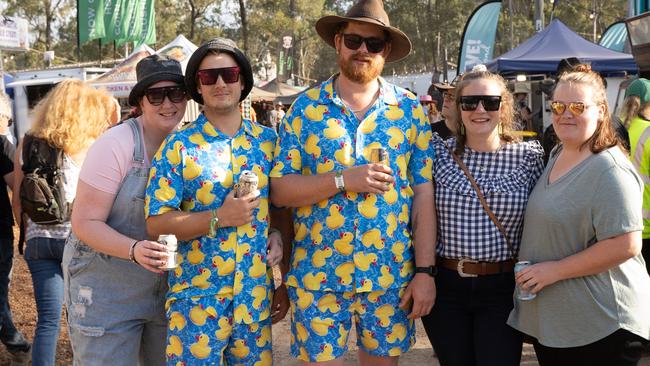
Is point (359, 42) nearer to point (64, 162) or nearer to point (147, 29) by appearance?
point (64, 162)

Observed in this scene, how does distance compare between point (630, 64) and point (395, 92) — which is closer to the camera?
point (395, 92)

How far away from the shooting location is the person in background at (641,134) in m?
4.55

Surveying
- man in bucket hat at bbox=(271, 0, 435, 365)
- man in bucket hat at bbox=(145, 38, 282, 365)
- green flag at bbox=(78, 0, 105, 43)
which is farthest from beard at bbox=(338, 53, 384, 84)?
green flag at bbox=(78, 0, 105, 43)

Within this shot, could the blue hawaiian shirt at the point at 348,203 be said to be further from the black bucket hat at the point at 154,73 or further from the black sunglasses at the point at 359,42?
the black bucket hat at the point at 154,73

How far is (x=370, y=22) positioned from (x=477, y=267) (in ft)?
4.12

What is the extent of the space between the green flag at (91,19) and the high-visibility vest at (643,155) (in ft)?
66.5

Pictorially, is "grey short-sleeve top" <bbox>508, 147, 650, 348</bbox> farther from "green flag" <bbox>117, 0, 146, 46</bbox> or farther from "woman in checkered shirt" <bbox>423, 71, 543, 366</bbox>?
"green flag" <bbox>117, 0, 146, 46</bbox>

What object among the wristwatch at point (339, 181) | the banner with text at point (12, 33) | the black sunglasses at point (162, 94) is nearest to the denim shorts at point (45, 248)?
the black sunglasses at point (162, 94)

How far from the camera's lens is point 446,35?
5256 cm

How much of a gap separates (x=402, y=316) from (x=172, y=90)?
4.99ft

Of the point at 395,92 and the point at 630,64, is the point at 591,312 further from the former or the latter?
the point at 630,64

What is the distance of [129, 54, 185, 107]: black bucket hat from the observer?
2.96m

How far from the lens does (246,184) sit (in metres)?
2.70

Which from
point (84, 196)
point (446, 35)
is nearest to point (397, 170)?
point (84, 196)
